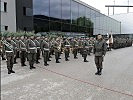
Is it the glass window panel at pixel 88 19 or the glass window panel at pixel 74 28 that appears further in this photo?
the glass window panel at pixel 88 19

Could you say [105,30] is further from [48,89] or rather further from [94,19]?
[48,89]

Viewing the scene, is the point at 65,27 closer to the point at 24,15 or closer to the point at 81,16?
the point at 81,16

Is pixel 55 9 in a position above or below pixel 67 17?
above

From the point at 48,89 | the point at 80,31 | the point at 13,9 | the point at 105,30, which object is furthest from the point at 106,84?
the point at 105,30

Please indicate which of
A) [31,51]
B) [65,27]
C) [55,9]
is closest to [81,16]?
[65,27]

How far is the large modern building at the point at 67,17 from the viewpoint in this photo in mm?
29328

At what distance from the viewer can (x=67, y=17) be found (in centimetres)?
3722

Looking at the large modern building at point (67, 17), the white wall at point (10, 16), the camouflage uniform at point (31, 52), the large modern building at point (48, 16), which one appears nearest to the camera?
the camouflage uniform at point (31, 52)

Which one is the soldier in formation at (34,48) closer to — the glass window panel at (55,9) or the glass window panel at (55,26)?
the glass window panel at (55,26)

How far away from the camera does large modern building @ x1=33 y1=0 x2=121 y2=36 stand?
1155 inches

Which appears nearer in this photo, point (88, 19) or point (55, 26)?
point (55, 26)

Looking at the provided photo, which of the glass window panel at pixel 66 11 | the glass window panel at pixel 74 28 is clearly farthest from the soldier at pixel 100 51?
the glass window panel at pixel 74 28

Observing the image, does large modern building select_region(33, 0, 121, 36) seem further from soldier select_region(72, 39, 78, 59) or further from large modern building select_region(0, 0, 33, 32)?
soldier select_region(72, 39, 78, 59)

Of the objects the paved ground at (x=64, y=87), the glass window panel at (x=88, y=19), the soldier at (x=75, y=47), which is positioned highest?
the glass window panel at (x=88, y=19)
